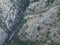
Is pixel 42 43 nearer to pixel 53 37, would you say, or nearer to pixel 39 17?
pixel 53 37

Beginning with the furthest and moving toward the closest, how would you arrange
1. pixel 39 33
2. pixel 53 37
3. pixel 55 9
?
pixel 55 9
pixel 39 33
pixel 53 37

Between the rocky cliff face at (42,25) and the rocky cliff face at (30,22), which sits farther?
the rocky cliff face at (30,22)

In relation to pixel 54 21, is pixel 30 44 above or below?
below

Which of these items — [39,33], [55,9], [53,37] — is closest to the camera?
[53,37]

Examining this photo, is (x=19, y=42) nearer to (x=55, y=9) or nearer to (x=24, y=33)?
(x=24, y=33)

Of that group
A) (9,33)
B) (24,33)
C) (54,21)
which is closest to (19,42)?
(24,33)

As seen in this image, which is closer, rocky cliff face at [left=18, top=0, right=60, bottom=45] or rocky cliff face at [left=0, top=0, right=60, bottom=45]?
rocky cliff face at [left=18, top=0, right=60, bottom=45]

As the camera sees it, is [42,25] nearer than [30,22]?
Yes

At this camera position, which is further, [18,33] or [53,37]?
[18,33]

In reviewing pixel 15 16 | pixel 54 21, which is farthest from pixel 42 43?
pixel 15 16
